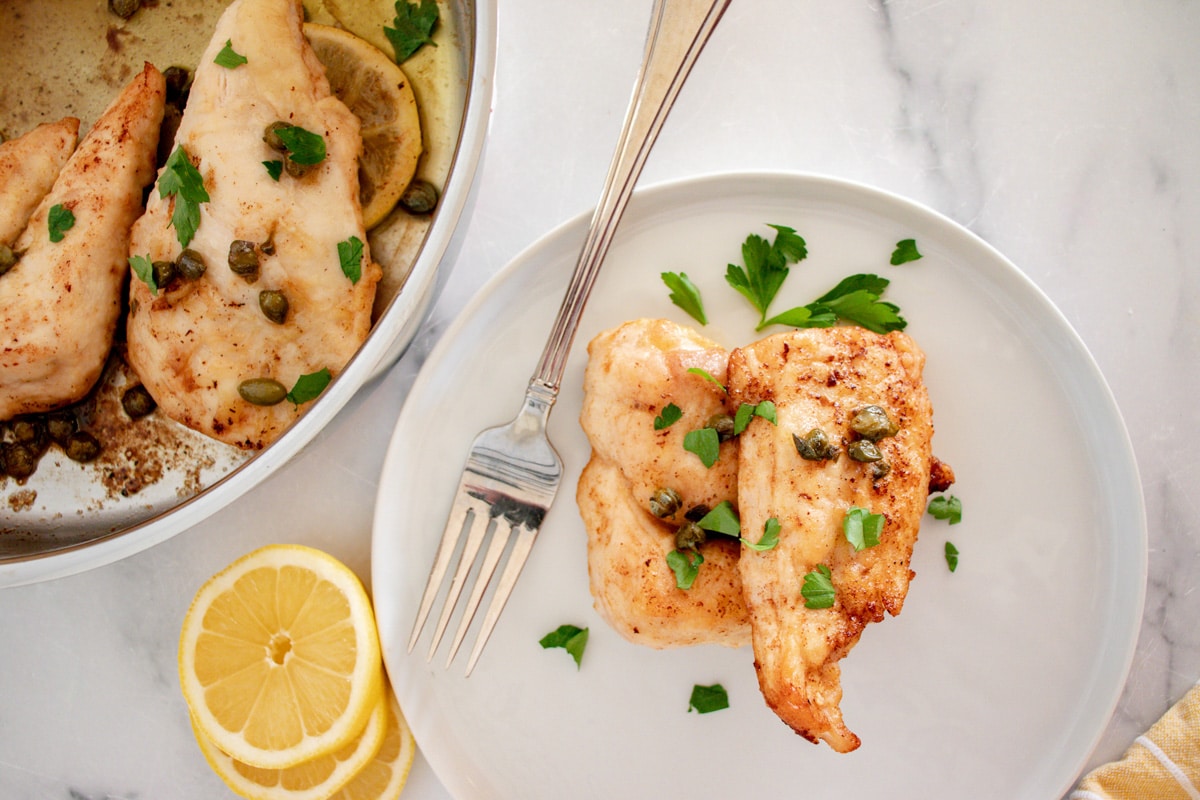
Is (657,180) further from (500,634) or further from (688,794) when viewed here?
(688,794)

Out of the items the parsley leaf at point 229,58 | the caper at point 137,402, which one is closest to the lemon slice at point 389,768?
the caper at point 137,402

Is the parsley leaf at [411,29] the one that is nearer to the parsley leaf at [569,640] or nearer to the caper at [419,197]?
the caper at [419,197]

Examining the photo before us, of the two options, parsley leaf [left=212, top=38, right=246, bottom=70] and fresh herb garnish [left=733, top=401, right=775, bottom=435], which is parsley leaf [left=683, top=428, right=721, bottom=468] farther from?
parsley leaf [left=212, top=38, right=246, bottom=70]

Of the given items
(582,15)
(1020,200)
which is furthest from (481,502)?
(1020,200)

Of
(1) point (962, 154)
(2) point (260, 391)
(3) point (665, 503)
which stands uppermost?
(1) point (962, 154)

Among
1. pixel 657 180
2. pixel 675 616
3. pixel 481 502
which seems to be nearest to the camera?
pixel 675 616

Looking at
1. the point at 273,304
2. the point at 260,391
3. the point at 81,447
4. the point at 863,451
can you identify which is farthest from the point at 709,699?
the point at 81,447

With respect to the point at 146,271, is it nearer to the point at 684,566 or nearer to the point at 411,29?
the point at 411,29
